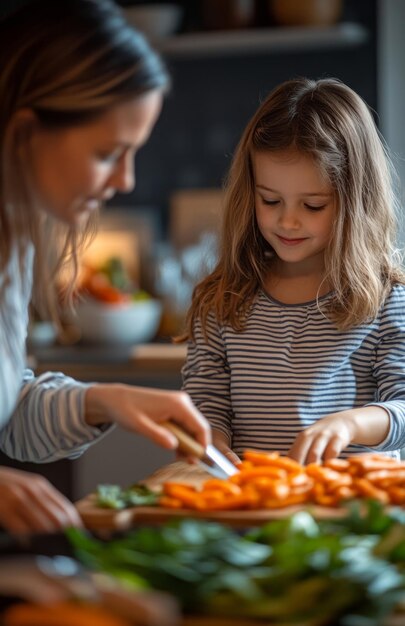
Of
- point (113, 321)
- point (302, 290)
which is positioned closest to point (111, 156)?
point (302, 290)

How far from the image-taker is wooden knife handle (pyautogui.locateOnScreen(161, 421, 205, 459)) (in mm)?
1335

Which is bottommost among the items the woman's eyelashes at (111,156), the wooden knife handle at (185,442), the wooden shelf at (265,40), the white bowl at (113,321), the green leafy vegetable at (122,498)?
the white bowl at (113,321)

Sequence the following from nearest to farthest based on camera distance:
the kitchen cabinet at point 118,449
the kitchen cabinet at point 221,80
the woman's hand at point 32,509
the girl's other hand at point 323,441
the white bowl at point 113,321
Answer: the woman's hand at point 32,509
the girl's other hand at point 323,441
the kitchen cabinet at point 118,449
the white bowl at point 113,321
the kitchen cabinet at point 221,80

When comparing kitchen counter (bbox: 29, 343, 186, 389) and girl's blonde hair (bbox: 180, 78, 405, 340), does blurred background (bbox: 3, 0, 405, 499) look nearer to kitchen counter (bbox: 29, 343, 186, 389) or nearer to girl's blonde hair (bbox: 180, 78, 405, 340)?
kitchen counter (bbox: 29, 343, 186, 389)

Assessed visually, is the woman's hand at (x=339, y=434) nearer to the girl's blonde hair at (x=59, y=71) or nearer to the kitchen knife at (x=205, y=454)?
the kitchen knife at (x=205, y=454)

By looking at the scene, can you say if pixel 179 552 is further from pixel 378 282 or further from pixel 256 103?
pixel 256 103

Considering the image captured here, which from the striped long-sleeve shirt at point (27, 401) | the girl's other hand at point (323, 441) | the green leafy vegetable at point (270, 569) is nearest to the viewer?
the green leafy vegetable at point (270, 569)

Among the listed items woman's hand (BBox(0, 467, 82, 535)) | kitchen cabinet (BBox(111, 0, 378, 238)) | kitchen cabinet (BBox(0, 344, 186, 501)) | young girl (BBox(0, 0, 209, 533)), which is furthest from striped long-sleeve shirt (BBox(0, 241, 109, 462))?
kitchen cabinet (BBox(111, 0, 378, 238))

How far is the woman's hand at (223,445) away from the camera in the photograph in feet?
5.32

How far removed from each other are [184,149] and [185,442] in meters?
2.84

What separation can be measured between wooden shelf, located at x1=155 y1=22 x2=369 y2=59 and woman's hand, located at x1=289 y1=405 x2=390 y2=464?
2276 millimetres

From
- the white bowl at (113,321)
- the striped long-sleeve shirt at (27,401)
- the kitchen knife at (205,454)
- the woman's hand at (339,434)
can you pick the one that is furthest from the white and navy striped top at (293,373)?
the white bowl at (113,321)

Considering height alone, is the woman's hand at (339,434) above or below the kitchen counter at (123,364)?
above

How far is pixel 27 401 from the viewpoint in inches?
58.7
